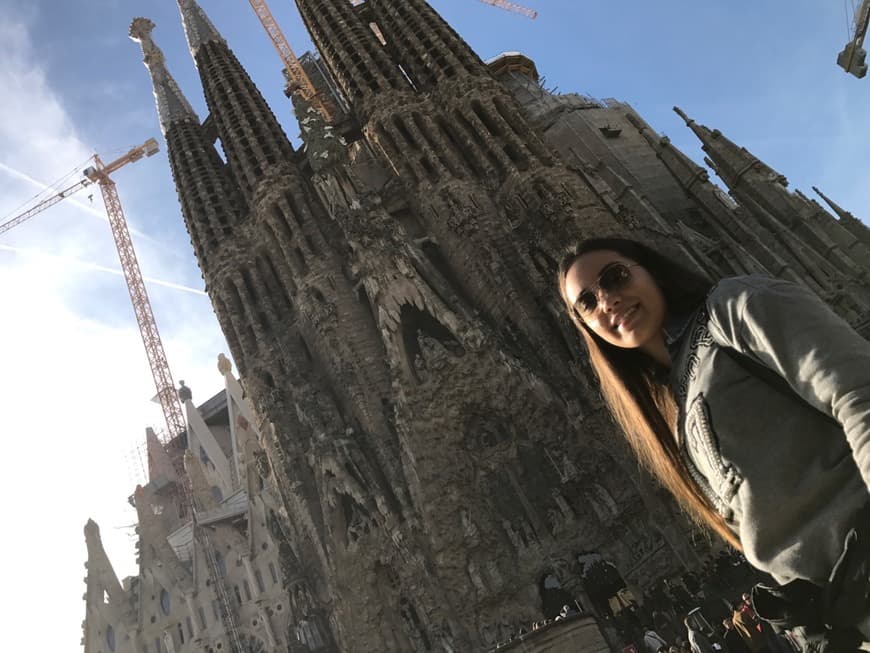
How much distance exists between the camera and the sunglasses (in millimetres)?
2131

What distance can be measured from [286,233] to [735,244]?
14.2 metres

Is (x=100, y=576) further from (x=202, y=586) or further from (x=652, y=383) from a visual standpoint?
(x=652, y=383)

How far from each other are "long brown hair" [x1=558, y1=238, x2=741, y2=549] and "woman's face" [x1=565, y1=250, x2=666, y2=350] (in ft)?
0.14

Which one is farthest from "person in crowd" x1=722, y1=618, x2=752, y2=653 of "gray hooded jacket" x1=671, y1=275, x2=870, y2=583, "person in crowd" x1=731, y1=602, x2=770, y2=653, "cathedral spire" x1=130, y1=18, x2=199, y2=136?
"cathedral spire" x1=130, y1=18, x2=199, y2=136

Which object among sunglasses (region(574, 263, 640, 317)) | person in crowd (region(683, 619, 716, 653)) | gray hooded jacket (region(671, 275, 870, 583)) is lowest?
person in crowd (region(683, 619, 716, 653))

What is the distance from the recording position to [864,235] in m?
21.4

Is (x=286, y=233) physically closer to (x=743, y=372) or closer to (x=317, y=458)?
(x=317, y=458)

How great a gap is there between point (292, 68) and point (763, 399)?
4469 centimetres

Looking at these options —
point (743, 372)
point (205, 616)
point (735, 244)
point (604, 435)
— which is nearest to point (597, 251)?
point (743, 372)

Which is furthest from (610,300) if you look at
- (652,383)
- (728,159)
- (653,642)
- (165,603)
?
(165,603)

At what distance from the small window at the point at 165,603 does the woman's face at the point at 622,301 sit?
108ft

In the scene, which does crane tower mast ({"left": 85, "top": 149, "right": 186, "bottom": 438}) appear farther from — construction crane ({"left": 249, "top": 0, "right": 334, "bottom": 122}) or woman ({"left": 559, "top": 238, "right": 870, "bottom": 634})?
woman ({"left": 559, "top": 238, "right": 870, "bottom": 634})

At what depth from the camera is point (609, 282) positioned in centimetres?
214

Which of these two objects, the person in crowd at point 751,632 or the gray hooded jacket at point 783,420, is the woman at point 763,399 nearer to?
the gray hooded jacket at point 783,420
